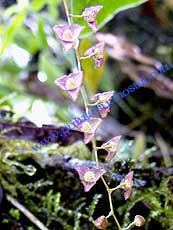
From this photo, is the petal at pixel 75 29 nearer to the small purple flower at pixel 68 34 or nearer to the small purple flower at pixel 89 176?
the small purple flower at pixel 68 34

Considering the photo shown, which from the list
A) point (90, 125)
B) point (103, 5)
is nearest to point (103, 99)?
point (90, 125)

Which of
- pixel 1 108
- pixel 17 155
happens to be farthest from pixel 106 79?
pixel 17 155

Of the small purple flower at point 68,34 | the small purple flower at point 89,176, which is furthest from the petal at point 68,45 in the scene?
the small purple flower at point 89,176

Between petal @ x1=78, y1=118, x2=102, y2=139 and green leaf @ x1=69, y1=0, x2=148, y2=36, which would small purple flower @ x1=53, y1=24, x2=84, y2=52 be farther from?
green leaf @ x1=69, y1=0, x2=148, y2=36

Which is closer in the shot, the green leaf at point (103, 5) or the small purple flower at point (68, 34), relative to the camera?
the small purple flower at point (68, 34)

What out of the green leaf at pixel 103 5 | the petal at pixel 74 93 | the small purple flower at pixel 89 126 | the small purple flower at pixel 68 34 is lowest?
the small purple flower at pixel 89 126

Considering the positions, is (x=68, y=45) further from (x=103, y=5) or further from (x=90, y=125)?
(x=103, y=5)

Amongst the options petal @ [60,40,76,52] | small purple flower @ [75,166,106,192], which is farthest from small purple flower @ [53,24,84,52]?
small purple flower @ [75,166,106,192]

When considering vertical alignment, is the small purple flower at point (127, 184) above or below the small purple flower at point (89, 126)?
below

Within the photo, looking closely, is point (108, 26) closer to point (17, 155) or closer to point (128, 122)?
point (128, 122)
